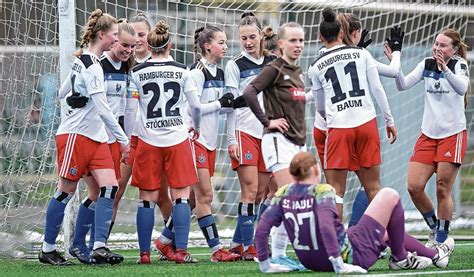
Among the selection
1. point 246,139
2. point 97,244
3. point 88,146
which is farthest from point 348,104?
point 97,244

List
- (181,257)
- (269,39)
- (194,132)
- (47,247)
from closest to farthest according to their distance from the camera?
1. (47,247)
2. (181,257)
3. (194,132)
4. (269,39)

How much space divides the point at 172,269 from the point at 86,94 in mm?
1491

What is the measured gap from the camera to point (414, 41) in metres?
13.9

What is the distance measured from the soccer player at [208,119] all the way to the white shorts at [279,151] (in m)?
1.37

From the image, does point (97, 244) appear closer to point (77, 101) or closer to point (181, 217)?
point (181, 217)

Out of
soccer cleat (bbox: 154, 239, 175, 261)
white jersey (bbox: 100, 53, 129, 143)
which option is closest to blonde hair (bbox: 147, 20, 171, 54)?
white jersey (bbox: 100, 53, 129, 143)

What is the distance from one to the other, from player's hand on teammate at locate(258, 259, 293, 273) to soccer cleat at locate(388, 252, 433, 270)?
0.69m

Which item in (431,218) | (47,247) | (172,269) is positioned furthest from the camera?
(431,218)

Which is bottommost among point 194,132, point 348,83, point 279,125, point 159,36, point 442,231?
point 442,231

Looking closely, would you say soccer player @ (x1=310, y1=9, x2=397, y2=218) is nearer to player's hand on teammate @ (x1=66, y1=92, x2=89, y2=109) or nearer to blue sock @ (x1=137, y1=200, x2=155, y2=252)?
blue sock @ (x1=137, y1=200, x2=155, y2=252)

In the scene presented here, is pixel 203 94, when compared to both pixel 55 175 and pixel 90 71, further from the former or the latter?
pixel 55 175

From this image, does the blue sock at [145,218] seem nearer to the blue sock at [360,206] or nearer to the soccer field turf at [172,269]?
the soccer field turf at [172,269]

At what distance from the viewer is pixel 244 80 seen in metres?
→ 10.0

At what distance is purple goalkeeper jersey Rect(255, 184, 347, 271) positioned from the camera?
24.1 feet
